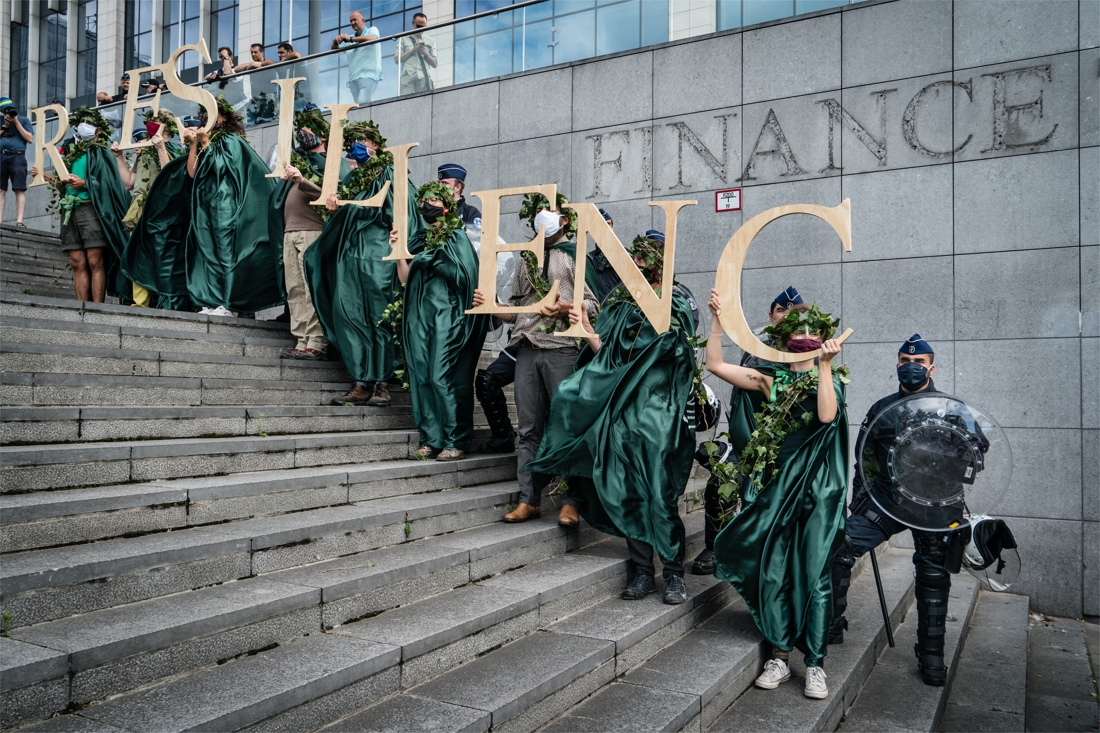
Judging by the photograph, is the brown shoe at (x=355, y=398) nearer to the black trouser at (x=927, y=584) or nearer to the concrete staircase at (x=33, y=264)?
the black trouser at (x=927, y=584)

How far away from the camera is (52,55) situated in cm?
2394

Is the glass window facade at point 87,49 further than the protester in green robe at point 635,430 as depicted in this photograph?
Yes

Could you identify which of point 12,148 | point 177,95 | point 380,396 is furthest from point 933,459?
point 12,148

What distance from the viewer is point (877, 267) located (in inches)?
325

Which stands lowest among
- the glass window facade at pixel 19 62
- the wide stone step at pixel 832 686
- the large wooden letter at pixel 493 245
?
the wide stone step at pixel 832 686

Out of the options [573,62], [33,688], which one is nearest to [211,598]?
[33,688]

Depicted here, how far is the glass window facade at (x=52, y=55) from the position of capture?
2377 centimetres

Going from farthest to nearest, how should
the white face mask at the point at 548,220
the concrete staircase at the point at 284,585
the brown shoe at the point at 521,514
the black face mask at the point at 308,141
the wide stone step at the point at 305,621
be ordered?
1. the black face mask at the point at 308,141
2. the white face mask at the point at 548,220
3. the brown shoe at the point at 521,514
4. the concrete staircase at the point at 284,585
5. the wide stone step at the point at 305,621

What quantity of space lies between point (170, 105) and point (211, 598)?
1140 centimetres

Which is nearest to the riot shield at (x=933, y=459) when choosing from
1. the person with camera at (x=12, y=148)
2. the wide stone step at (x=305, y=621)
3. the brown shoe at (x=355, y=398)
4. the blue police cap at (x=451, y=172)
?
the wide stone step at (x=305, y=621)

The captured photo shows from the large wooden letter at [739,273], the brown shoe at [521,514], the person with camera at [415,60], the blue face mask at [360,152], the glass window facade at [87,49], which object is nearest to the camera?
the large wooden letter at [739,273]

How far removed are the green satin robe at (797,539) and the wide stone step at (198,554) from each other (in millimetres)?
1741

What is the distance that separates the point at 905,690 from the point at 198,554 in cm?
401

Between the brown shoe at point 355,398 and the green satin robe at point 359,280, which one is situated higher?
the green satin robe at point 359,280
